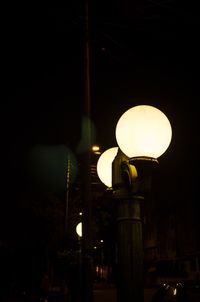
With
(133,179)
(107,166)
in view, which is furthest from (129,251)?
(107,166)

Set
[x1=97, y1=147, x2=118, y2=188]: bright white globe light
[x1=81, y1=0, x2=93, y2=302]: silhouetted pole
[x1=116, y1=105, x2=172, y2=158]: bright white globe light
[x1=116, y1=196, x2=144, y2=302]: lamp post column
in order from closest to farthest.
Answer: [x1=116, y1=196, x2=144, y2=302]: lamp post column
[x1=116, y1=105, x2=172, y2=158]: bright white globe light
[x1=97, y1=147, x2=118, y2=188]: bright white globe light
[x1=81, y1=0, x2=93, y2=302]: silhouetted pole

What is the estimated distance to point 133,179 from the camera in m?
3.11

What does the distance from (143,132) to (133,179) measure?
0.40m

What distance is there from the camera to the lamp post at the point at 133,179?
290cm

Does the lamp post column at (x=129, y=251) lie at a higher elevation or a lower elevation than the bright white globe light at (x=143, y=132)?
lower

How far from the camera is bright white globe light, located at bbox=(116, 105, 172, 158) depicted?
3178 mm

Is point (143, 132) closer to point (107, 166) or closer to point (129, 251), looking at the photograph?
point (129, 251)

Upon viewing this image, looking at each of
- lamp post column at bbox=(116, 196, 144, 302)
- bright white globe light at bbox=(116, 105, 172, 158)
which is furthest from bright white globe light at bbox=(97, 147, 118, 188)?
lamp post column at bbox=(116, 196, 144, 302)

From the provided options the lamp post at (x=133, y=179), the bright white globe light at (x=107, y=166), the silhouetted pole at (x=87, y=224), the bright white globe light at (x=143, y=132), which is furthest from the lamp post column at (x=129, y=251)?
the silhouetted pole at (x=87, y=224)

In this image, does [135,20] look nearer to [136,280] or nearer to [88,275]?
[88,275]

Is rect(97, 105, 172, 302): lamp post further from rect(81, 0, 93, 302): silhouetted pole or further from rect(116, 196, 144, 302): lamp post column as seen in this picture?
rect(81, 0, 93, 302): silhouetted pole

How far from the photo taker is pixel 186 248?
34.3 m

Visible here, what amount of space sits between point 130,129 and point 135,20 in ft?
21.2

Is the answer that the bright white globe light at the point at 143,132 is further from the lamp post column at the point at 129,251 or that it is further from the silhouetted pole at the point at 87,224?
the silhouetted pole at the point at 87,224
